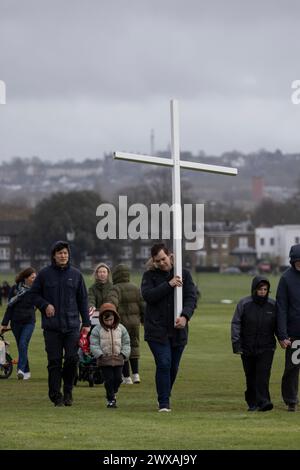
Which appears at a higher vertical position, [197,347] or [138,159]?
[138,159]

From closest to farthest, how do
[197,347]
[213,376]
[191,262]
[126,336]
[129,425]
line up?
[129,425] < [126,336] < [213,376] < [197,347] < [191,262]

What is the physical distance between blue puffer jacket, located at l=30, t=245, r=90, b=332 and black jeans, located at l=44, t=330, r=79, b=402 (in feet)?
0.38

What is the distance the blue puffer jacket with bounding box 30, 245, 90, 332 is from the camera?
1927 cm

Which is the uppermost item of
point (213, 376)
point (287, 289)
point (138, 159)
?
point (138, 159)

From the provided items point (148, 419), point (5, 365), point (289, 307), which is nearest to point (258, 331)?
point (289, 307)

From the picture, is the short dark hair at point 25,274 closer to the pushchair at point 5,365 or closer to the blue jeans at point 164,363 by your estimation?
the pushchair at point 5,365

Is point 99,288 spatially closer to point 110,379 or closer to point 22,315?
point 22,315

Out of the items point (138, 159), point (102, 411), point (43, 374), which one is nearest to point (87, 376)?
point (43, 374)

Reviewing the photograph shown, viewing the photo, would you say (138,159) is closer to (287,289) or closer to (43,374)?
(287,289)

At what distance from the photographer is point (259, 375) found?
19.3 meters

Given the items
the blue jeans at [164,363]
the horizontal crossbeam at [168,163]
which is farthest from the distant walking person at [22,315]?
the horizontal crossbeam at [168,163]

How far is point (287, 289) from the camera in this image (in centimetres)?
1917

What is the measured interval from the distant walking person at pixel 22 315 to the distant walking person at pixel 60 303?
18.1 ft
